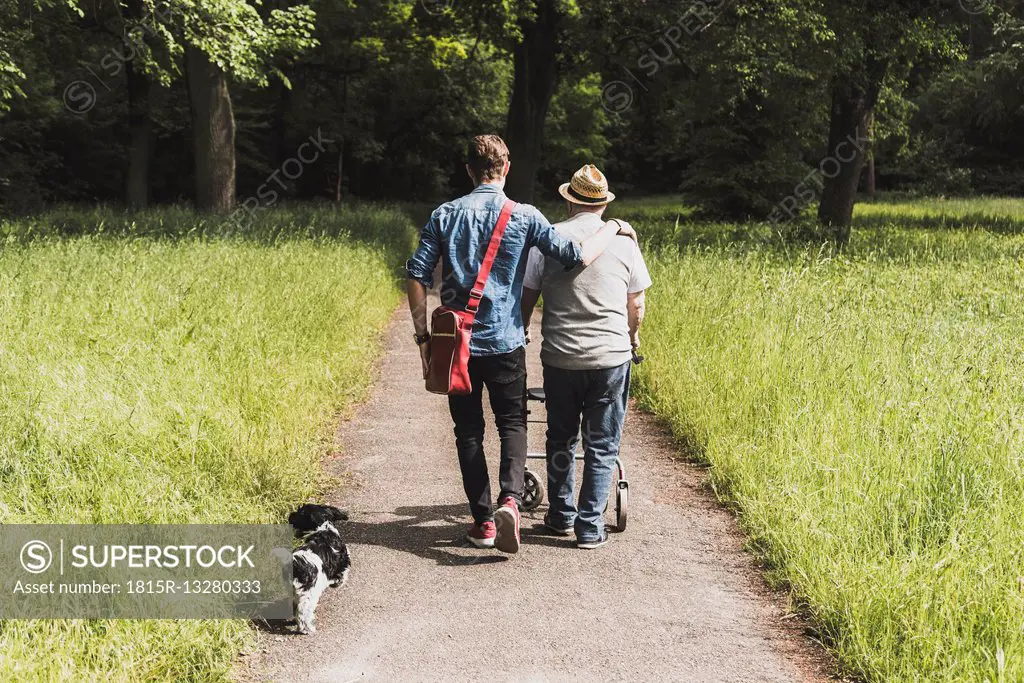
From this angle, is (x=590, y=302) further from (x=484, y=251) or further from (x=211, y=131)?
(x=211, y=131)

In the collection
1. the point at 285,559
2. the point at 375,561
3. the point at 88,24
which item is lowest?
the point at 375,561

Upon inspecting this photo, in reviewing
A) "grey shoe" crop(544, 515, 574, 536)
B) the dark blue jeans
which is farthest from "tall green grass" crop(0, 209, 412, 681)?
the dark blue jeans

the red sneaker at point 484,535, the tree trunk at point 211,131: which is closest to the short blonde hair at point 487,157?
the red sneaker at point 484,535

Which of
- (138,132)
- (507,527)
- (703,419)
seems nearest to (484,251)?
(507,527)

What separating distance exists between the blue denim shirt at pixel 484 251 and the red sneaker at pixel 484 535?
3.21 ft

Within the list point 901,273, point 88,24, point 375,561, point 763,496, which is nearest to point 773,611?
point 763,496

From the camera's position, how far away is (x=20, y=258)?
34.7 feet

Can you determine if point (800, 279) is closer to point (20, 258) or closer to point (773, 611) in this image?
point (773, 611)

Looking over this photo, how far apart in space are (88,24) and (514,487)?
25.8 m

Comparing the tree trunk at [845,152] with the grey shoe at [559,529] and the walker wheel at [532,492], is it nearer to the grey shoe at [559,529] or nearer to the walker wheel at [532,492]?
the walker wheel at [532,492]

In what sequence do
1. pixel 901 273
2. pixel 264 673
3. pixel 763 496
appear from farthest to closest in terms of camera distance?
1. pixel 901 273
2. pixel 763 496
3. pixel 264 673

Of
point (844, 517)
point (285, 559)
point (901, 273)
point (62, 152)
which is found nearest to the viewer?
point (285, 559)

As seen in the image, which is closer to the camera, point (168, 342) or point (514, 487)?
point (514, 487)

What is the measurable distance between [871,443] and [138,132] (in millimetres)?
31902
